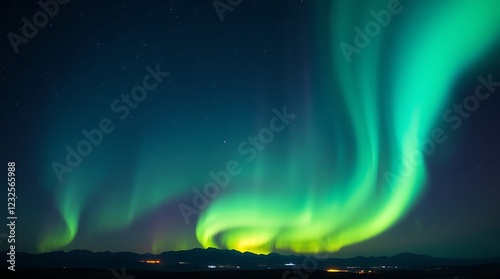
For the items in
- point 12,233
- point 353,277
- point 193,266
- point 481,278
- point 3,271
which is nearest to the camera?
point 12,233

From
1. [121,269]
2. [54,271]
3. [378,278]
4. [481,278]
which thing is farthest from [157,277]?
[481,278]

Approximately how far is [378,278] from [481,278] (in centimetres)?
575

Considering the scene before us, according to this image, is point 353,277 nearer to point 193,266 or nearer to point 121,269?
point 193,266

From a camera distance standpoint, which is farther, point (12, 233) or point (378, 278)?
point (378, 278)

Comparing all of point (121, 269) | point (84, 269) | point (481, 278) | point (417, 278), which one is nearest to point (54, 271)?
point (84, 269)

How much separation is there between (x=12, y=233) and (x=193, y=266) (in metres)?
17.9

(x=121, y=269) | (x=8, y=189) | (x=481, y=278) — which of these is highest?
(x=8, y=189)

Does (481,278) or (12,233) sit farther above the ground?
(12,233)

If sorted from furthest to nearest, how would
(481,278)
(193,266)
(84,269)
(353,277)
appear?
1. (193,266)
2. (353,277)
3. (84,269)
4. (481,278)

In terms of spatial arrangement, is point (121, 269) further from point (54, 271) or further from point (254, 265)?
point (254, 265)

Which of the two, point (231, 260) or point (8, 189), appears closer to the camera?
point (8, 189)

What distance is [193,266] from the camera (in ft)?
108

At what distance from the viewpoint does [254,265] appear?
112 feet

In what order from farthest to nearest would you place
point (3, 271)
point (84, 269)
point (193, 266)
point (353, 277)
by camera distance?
point (193, 266) → point (353, 277) → point (84, 269) → point (3, 271)
